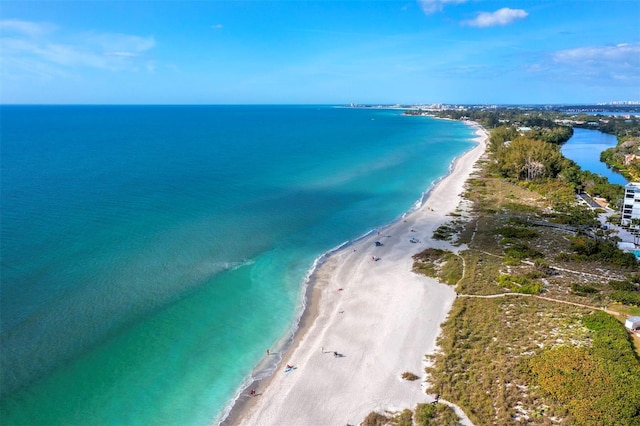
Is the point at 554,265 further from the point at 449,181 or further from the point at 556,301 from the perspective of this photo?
the point at 449,181

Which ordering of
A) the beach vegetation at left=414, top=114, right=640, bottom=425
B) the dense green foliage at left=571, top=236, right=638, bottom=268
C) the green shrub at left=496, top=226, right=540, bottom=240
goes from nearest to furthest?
the beach vegetation at left=414, top=114, right=640, bottom=425
the dense green foliage at left=571, top=236, right=638, bottom=268
the green shrub at left=496, top=226, right=540, bottom=240

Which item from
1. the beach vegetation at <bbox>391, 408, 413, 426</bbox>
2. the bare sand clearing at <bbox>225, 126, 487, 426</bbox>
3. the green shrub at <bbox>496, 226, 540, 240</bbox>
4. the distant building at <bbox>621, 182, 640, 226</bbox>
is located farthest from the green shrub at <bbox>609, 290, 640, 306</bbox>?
the distant building at <bbox>621, 182, 640, 226</bbox>

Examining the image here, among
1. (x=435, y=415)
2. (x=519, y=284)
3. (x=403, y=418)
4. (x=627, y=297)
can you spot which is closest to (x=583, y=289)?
(x=627, y=297)

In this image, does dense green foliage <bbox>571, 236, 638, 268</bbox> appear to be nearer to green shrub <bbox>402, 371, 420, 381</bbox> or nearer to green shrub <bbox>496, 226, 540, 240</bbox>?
green shrub <bbox>496, 226, 540, 240</bbox>

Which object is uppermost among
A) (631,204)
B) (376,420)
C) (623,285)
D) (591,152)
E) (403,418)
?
(591,152)

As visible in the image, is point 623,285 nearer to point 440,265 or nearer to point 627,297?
point 627,297

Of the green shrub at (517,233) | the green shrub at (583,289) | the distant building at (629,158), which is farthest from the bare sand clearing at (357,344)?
the distant building at (629,158)
